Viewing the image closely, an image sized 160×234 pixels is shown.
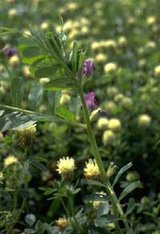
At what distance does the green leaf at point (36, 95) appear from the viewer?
1239 millimetres

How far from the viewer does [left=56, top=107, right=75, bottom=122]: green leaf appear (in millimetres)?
1229

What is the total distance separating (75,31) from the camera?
278 centimetres

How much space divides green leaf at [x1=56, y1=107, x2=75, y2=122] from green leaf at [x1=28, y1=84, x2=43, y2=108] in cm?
4

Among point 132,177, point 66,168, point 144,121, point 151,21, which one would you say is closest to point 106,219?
point 66,168

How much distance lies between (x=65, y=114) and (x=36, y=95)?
0.07 metres

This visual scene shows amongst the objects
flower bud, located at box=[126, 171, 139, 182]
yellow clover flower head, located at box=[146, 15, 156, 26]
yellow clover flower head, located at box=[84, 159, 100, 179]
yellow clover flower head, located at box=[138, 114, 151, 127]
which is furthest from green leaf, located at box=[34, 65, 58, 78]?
yellow clover flower head, located at box=[146, 15, 156, 26]

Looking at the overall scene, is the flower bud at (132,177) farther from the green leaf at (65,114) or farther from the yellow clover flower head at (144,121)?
the green leaf at (65,114)

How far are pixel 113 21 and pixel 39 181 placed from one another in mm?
1665

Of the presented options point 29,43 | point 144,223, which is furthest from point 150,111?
point 29,43

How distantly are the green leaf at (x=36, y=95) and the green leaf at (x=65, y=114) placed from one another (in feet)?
0.14

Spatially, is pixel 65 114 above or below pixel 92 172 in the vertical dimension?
above

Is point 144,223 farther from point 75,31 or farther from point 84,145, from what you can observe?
point 75,31

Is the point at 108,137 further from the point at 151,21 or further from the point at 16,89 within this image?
the point at 151,21

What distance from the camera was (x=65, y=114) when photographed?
4.05 ft
